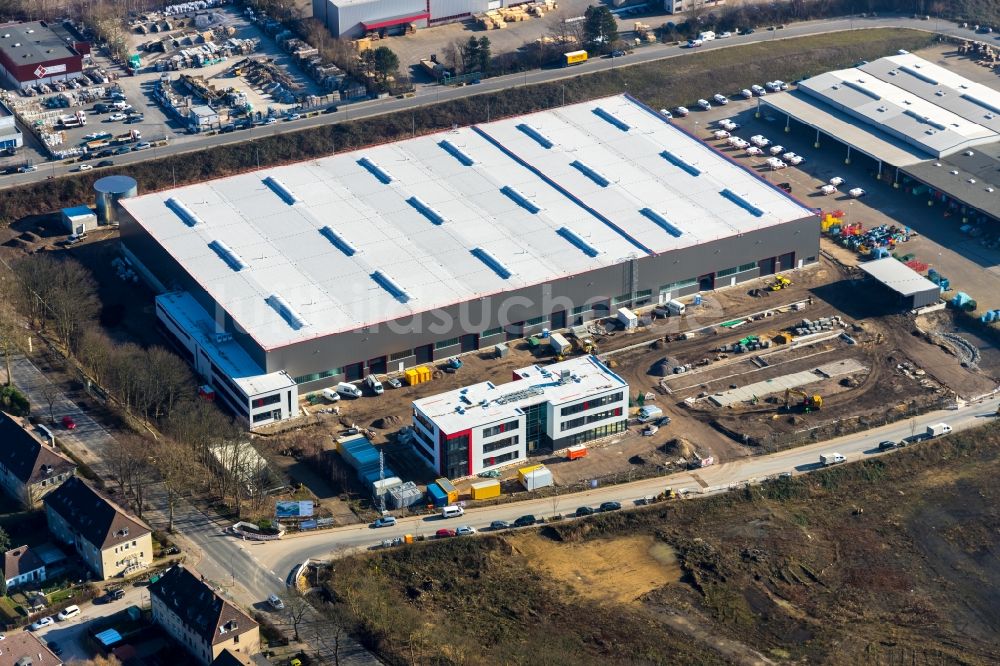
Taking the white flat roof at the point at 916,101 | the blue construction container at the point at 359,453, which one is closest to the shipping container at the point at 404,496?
the blue construction container at the point at 359,453

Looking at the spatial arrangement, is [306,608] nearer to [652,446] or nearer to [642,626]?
[642,626]

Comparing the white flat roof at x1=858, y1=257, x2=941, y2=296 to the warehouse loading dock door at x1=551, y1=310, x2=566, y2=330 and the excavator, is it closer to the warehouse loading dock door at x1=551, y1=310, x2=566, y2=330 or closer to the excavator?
the excavator

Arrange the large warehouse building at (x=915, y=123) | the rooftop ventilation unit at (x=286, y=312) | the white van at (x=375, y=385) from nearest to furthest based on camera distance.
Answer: the rooftop ventilation unit at (x=286, y=312) → the white van at (x=375, y=385) → the large warehouse building at (x=915, y=123)

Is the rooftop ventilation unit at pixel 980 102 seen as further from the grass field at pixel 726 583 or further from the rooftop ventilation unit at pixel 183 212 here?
the rooftop ventilation unit at pixel 183 212

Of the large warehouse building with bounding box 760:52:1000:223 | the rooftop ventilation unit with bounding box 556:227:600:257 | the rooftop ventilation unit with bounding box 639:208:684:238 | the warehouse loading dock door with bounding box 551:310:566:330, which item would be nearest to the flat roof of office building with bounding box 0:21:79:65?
the rooftop ventilation unit with bounding box 556:227:600:257

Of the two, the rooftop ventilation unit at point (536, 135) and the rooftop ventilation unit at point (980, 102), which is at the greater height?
the rooftop ventilation unit at point (536, 135)

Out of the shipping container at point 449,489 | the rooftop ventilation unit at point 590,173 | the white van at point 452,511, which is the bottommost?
the white van at point 452,511
